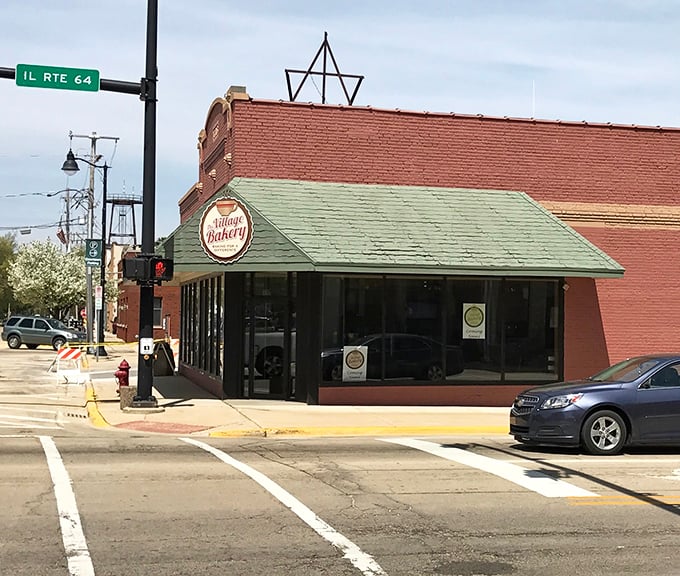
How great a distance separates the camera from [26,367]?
32.9 m

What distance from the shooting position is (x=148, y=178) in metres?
17.5

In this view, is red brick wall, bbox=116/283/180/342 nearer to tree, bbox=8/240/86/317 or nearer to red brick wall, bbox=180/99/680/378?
tree, bbox=8/240/86/317

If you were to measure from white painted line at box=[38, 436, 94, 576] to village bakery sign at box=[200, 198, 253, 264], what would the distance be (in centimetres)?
686

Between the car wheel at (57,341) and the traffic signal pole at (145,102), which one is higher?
the traffic signal pole at (145,102)

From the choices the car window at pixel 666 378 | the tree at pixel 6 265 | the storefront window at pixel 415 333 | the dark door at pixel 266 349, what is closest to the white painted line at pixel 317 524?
the car window at pixel 666 378

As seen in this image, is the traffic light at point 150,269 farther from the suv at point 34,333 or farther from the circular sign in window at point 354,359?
the suv at point 34,333

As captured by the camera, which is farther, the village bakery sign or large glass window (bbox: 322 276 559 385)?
large glass window (bbox: 322 276 559 385)

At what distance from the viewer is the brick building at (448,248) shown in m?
18.8

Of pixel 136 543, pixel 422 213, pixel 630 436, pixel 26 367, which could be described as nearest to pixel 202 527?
pixel 136 543

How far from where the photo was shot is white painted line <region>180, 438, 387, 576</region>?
691 cm

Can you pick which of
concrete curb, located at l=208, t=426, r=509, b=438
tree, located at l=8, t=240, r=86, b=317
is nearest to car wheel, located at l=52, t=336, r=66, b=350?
tree, located at l=8, t=240, r=86, b=317

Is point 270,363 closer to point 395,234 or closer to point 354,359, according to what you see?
point 354,359

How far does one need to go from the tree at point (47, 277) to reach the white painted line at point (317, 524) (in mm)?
58278

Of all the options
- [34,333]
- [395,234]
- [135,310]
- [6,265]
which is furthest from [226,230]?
[6,265]
